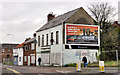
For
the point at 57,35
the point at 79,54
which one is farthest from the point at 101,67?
the point at 57,35

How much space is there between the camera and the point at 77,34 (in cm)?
3603

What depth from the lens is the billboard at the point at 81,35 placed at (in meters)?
35.7

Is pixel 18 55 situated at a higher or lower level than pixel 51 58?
lower

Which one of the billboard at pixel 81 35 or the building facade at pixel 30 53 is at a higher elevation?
the billboard at pixel 81 35

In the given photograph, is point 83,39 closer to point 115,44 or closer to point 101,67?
point 115,44

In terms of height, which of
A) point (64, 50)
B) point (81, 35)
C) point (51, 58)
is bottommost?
point (51, 58)

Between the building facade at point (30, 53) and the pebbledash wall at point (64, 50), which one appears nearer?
the pebbledash wall at point (64, 50)

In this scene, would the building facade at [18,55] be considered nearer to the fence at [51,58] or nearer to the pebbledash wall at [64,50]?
the fence at [51,58]

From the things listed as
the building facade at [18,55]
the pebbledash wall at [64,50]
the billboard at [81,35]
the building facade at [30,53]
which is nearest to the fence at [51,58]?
the pebbledash wall at [64,50]

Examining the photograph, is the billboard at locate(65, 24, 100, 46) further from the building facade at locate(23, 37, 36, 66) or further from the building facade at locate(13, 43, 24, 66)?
the building facade at locate(13, 43, 24, 66)

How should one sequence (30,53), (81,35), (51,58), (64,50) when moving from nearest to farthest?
(64,50) → (81,35) → (51,58) → (30,53)

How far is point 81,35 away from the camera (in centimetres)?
3625

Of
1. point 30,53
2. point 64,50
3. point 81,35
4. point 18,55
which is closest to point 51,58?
point 64,50

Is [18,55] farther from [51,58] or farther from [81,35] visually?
[81,35]
